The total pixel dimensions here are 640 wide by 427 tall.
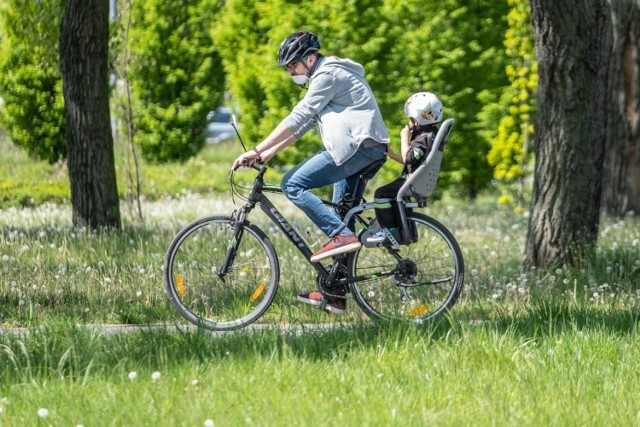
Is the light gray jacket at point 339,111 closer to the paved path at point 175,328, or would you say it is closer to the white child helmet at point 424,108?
the white child helmet at point 424,108

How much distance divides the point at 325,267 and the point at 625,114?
284 inches

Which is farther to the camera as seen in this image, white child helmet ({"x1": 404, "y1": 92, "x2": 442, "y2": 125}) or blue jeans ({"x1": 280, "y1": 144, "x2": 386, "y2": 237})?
white child helmet ({"x1": 404, "y1": 92, "x2": 442, "y2": 125})

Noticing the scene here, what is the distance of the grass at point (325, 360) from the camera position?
14.9 feet

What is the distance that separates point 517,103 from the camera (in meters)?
14.9

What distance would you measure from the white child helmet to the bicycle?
5.4 inches

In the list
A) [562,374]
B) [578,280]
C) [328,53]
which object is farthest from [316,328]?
[328,53]

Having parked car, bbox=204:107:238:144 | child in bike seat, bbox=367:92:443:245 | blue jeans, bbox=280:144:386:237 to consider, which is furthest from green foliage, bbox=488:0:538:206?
parked car, bbox=204:107:238:144

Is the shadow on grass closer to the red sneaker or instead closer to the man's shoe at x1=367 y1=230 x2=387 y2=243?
the red sneaker

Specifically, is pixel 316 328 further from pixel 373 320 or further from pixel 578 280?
pixel 578 280

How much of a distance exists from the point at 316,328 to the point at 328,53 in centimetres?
934

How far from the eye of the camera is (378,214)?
21.6 feet

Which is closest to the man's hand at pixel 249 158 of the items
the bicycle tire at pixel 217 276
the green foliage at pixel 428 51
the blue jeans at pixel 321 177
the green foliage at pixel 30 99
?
the blue jeans at pixel 321 177

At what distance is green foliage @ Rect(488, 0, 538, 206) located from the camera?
45.3ft

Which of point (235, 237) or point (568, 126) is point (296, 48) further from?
point (568, 126)
